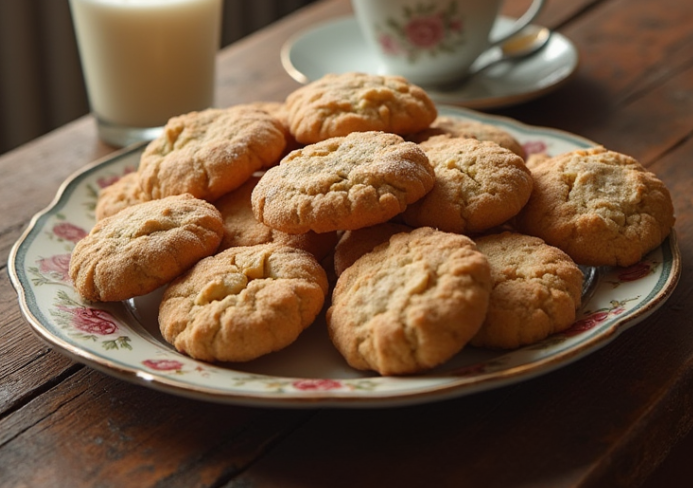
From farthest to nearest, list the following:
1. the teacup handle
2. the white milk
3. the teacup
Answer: the teacup handle → the teacup → the white milk

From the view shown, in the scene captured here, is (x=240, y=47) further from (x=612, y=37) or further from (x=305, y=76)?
(x=612, y=37)

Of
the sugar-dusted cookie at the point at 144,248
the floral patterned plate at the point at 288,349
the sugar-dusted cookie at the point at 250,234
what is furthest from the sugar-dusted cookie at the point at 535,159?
the sugar-dusted cookie at the point at 144,248

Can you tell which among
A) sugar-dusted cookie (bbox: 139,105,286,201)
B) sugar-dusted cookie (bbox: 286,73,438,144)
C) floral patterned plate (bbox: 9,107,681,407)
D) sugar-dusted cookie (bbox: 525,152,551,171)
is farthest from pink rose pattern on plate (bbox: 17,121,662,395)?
sugar-dusted cookie (bbox: 286,73,438,144)

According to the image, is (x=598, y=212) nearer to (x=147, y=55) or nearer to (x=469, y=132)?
(x=469, y=132)

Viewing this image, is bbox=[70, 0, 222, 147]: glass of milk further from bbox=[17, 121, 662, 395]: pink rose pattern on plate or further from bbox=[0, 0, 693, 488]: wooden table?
bbox=[0, 0, 693, 488]: wooden table

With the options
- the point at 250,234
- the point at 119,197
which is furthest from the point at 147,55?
the point at 250,234

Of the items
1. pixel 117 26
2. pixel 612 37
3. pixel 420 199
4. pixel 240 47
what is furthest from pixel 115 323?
pixel 612 37
